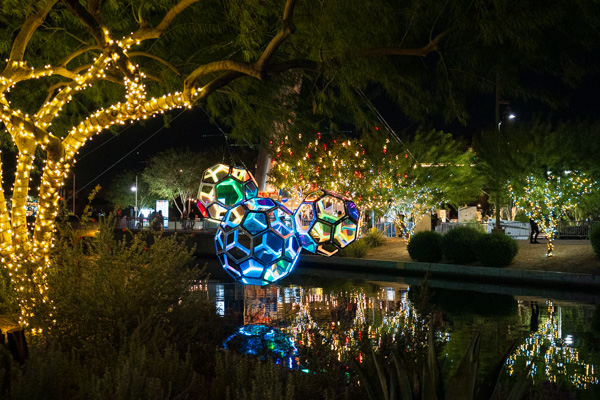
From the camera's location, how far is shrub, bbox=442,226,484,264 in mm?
25797

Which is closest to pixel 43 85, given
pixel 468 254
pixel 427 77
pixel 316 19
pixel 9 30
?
pixel 9 30

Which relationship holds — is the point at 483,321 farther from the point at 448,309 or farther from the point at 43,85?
the point at 43,85

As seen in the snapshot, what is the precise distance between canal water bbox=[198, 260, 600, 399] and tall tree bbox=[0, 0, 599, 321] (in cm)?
295

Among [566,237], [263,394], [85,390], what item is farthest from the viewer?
[566,237]

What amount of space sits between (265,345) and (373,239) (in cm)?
2577

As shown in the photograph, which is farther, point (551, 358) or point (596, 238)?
point (596, 238)

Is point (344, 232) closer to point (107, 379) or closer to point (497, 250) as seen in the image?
point (107, 379)

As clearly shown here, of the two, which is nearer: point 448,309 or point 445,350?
point 445,350

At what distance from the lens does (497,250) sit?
24594 mm

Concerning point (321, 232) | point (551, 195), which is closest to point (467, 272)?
point (551, 195)

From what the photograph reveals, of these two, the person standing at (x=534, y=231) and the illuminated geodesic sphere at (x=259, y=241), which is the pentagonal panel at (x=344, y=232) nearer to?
the illuminated geodesic sphere at (x=259, y=241)

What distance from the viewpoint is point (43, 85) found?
43.3 ft

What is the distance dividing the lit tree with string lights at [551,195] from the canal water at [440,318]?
623 cm

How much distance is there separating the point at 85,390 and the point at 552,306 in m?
12.9
